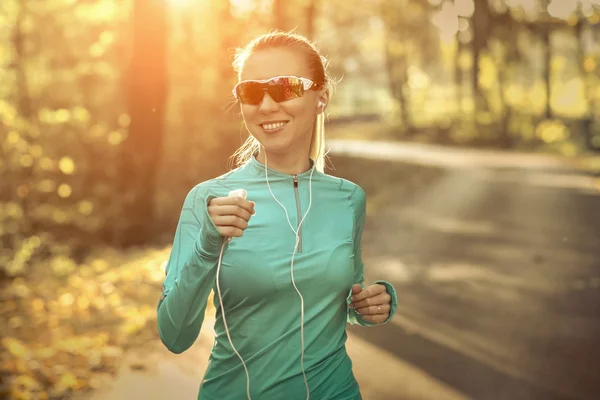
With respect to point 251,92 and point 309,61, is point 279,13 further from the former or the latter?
point 251,92

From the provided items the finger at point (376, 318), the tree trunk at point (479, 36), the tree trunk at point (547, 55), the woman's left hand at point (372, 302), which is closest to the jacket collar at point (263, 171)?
the woman's left hand at point (372, 302)

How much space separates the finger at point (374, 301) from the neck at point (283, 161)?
20.2 inches

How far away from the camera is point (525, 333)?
885cm

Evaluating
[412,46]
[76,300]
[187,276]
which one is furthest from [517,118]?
[187,276]

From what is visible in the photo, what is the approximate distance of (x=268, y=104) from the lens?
2898 millimetres

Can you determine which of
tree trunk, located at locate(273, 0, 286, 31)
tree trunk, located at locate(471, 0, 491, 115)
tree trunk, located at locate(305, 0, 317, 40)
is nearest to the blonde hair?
tree trunk, located at locate(273, 0, 286, 31)

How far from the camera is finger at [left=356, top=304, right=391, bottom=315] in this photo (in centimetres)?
310

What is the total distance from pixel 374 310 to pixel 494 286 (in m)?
8.48

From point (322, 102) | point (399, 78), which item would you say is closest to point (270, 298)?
point (322, 102)

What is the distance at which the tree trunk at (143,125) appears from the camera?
15172 millimetres

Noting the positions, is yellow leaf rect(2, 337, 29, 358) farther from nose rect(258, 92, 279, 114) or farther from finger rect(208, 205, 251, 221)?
finger rect(208, 205, 251, 221)

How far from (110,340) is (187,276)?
595 cm

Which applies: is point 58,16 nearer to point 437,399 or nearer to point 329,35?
point 437,399

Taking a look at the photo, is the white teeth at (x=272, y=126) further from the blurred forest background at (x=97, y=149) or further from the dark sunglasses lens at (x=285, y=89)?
the blurred forest background at (x=97, y=149)
